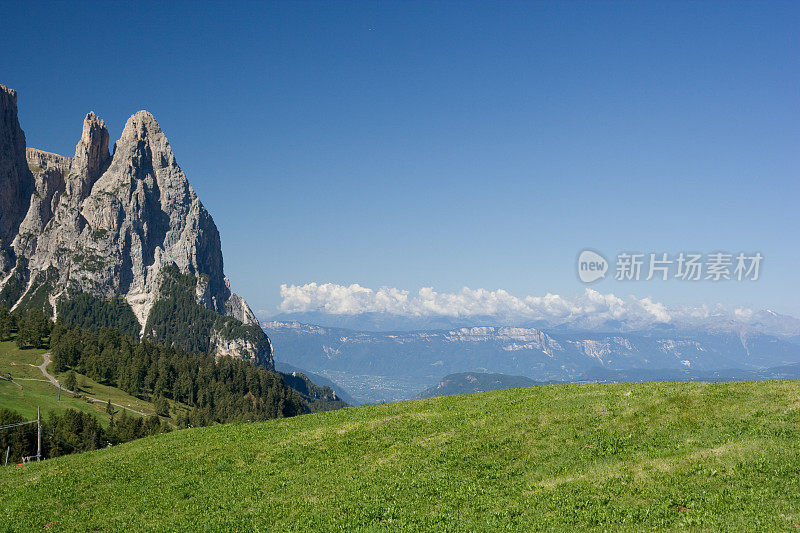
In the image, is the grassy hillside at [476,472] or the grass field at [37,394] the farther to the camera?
the grass field at [37,394]

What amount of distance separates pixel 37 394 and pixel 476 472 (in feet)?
554

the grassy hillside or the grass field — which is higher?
the grassy hillside

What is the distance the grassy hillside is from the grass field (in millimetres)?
122630

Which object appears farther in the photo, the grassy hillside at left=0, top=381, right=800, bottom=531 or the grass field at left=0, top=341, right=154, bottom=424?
the grass field at left=0, top=341, right=154, bottom=424

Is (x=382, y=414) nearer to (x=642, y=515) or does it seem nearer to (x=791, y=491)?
(x=642, y=515)

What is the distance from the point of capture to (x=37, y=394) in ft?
500

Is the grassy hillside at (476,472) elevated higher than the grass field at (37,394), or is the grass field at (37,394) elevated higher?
the grassy hillside at (476,472)

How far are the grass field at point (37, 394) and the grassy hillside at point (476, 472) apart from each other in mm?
122630

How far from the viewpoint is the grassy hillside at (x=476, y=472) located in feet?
72.3

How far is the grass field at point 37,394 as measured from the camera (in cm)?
13825

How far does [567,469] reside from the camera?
85.6ft

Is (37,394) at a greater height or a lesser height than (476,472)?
lesser

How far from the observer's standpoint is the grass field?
13825 cm

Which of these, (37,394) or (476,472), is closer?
(476,472)
